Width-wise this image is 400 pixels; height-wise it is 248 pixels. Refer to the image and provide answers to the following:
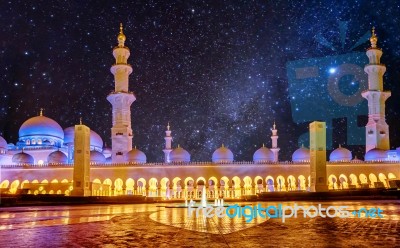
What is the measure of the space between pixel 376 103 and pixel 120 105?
19982 millimetres

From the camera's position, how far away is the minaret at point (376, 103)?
31.7 m

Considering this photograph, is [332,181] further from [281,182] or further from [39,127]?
[39,127]

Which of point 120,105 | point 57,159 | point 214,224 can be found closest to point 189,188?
point 120,105

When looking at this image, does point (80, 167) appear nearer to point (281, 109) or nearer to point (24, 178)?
point (24, 178)

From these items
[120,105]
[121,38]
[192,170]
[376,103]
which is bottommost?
[192,170]

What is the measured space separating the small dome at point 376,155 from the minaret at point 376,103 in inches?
49.4

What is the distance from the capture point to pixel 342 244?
3684 mm

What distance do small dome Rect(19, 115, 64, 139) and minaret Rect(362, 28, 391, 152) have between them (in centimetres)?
2576

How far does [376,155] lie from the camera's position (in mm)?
30547

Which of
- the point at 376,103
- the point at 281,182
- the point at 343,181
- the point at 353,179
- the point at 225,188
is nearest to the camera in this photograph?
the point at 225,188

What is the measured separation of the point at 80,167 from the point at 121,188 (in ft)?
20.8

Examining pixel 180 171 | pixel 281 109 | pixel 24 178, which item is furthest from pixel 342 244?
pixel 281 109

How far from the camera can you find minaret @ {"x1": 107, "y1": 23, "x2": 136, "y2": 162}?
→ 30172 millimetres

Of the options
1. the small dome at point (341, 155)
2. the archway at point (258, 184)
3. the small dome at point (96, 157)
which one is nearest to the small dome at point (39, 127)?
the small dome at point (96, 157)
